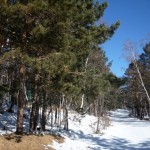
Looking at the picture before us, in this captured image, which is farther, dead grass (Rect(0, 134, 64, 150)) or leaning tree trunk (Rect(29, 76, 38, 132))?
leaning tree trunk (Rect(29, 76, 38, 132))

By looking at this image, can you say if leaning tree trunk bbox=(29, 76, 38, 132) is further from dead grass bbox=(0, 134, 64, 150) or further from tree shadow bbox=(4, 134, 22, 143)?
tree shadow bbox=(4, 134, 22, 143)

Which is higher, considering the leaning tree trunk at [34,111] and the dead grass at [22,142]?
the leaning tree trunk at [34,111]

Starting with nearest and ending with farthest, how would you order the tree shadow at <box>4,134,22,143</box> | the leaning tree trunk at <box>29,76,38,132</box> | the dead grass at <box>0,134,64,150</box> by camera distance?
the dead grass at <box>0,134,64,150</box>
the tree shadow at <box>4,134,22,143</box>
the leaning tree trunk at <box>29,76,38,132</box>

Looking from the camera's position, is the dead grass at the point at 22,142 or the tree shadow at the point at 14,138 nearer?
the dead grass at the point at 22,142

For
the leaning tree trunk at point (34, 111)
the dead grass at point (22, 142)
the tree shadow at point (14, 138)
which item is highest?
the leaning tree trunk at point (34, 111)

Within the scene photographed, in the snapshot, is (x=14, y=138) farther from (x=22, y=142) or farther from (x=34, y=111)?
(x=34, y=111)

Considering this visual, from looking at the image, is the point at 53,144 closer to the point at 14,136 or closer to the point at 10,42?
the point at 14,136

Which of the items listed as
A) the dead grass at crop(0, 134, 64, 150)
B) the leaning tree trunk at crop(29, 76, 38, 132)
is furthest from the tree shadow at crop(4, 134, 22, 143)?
the leaning tree trunk at crop(29, 76, 38, 132)

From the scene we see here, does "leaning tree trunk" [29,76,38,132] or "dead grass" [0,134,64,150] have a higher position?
"leaning tree trunk" [29,76,38,132]

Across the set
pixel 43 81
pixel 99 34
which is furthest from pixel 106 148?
pixel 99 34

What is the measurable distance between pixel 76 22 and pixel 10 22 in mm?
4897

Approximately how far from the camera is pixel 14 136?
16.5 meters

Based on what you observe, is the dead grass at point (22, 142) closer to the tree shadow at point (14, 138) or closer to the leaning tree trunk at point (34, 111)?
the tree shadow at point (14, 138)

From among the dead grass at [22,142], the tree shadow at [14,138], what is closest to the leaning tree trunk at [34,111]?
the dead grass at [22,142]
